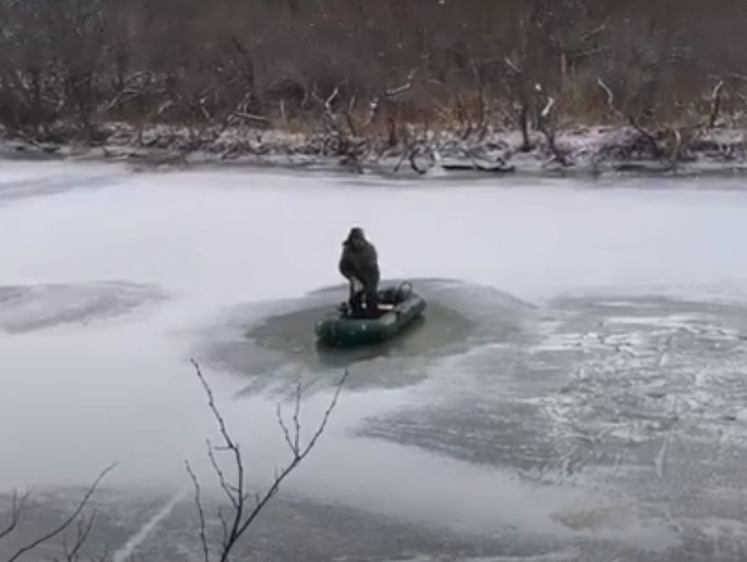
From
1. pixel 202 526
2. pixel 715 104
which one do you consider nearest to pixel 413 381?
pixel 202 526

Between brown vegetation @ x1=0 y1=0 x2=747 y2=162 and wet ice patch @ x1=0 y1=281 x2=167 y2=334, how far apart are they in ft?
27.7

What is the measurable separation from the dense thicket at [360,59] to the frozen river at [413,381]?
20.4 feet

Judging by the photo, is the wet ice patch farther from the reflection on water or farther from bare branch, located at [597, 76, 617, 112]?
bare branch, located at [597, 76, 617, 112]

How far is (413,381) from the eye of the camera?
766 cm

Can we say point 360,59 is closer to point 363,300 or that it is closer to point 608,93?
point 608,93

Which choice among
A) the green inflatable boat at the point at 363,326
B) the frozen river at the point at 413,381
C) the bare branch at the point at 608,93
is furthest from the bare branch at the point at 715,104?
the green inflatable boat at the point at 363,326

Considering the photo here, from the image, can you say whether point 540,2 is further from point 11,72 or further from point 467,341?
point 467,341

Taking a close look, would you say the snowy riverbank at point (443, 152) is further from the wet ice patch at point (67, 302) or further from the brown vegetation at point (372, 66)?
the wet ice patch at point (67, 302)

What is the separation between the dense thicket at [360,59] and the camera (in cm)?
1983

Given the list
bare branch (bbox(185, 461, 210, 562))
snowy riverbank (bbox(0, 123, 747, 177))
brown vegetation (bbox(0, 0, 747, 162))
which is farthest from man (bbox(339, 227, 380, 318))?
brown vegetation (bbox(0, 0, 747, 162))

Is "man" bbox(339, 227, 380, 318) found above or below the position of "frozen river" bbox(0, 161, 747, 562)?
above

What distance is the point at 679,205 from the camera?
45.7ft

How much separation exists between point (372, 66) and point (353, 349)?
1362cm

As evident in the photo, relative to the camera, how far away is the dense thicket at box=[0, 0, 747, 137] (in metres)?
19.8
